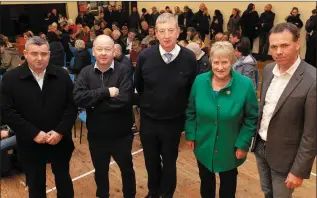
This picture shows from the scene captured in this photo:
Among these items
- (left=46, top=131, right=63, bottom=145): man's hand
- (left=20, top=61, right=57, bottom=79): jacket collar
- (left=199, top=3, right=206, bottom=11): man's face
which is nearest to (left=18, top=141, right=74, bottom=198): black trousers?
(left=46, top=131, right=63, bottom=145): man's hand

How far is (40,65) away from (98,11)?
522 inches

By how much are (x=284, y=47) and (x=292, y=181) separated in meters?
0.81

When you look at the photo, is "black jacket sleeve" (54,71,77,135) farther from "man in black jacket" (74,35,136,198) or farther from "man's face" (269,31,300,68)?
"man's face" (269,31,300,68)

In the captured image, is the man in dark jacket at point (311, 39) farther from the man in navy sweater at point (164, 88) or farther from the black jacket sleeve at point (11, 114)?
the black jacket sleeve at point (11, 114)

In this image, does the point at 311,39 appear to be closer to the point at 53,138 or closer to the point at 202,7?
the point at 202,7

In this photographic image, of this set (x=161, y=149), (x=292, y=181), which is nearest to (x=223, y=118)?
(x=292, y=181)

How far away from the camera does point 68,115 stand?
2.63 metres

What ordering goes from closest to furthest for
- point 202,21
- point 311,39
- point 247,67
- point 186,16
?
point 247,67
point 311,39
point 202,21
point 186,16

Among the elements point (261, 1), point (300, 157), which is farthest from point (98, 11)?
point (300, 157)

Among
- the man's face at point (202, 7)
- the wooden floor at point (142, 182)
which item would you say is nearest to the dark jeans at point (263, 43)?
the man's face at point (202, 7)

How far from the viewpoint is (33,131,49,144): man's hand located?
2508 millimetres

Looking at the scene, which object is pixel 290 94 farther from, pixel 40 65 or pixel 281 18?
pixel 281 18

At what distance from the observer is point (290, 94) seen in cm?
195

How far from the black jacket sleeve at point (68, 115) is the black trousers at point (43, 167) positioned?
0.58ft
